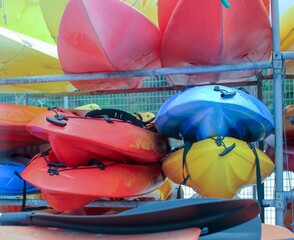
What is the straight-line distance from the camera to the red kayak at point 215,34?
5.67 feet

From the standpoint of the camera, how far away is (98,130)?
1.72 meters

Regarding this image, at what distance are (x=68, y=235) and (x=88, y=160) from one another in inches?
38.0

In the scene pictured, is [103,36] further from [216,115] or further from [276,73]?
[276,73]

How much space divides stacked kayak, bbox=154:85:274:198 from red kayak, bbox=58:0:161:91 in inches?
14.4

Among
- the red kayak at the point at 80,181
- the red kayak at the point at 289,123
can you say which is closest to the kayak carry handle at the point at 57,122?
the red kayak at the point at 80,181

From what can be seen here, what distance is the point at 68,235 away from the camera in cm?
87

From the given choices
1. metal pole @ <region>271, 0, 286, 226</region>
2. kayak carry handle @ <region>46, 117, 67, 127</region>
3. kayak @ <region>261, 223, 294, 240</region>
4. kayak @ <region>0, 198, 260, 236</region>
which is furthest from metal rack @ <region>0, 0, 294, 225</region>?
kayak @ <region>0, 198, 260, 236</region>

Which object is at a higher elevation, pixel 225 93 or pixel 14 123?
pixel 225 93

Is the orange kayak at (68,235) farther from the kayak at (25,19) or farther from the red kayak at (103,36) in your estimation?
the kayak at (25,19)

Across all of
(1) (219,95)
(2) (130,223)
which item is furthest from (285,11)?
(2) (130,223)

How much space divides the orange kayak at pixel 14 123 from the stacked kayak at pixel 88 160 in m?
0.28

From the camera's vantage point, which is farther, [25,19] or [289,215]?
[25,19]

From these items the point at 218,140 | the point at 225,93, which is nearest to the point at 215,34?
the point at 225,93

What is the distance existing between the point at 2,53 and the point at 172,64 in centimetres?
92
